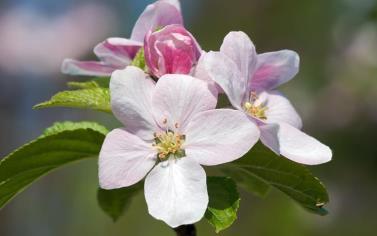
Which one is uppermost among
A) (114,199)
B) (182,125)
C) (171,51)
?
(171,51)

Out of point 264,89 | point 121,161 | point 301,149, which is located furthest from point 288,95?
point 121,161

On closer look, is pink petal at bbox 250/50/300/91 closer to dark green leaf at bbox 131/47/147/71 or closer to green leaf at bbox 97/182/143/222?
dark green leaf at bbox 131/47/147/71

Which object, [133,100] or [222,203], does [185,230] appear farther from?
[133,100]

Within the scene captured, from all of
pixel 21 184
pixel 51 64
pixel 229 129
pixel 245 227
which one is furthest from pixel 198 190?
pixel 51 64

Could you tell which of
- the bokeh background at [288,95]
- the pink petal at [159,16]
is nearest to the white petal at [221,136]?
the pink petal at [159,16]

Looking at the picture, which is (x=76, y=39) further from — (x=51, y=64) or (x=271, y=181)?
(x=271, y=181)

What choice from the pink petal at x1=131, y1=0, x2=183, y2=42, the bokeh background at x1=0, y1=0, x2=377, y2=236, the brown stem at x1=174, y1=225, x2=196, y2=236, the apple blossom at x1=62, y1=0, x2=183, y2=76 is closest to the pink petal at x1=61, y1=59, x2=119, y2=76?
the apple blossom at x1=62, y1=0, x2=183, y2=76
